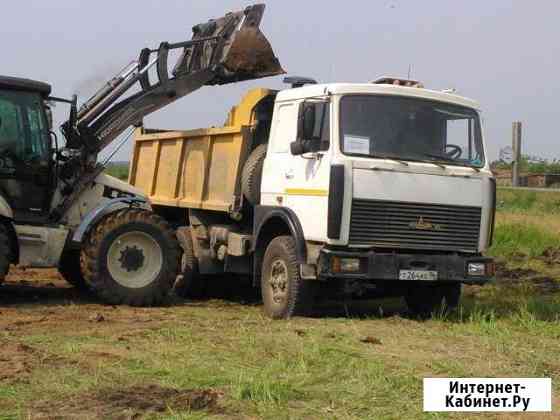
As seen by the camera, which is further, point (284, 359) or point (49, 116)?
point (49, 116)

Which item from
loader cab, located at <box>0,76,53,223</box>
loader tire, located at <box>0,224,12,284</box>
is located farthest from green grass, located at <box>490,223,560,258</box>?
loader tire, located at <box>0,224,12,284</box>

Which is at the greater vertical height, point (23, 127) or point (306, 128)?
point (306, 128)

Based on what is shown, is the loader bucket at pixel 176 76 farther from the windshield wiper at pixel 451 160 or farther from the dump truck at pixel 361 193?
the windshield wiper at pixel 451 160

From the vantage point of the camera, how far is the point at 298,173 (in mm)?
9758

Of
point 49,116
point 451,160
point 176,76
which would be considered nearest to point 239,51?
point 176,76

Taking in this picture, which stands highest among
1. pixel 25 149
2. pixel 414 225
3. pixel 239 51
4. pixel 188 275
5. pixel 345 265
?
pixel 239 51

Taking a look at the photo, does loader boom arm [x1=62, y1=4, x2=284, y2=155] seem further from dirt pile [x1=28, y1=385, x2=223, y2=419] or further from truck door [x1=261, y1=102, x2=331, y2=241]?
dirt pile [x1=28, y1=385, x2=223, y2=419]

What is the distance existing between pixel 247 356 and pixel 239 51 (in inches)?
198

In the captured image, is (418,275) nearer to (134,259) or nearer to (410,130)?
(410,130)

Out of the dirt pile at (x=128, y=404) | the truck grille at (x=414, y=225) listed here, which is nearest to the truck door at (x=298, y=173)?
the truck grille at (x=414, y=225)

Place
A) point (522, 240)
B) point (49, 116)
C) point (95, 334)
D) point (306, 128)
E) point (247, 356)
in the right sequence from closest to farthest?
point (247, 356) < point (95, 334) < point (306, 128) < point (49, 116) < point (522, 240)

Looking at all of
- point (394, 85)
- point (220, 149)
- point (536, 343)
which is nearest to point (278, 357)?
point (536, 343)

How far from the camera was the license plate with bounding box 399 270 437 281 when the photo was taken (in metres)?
9.36

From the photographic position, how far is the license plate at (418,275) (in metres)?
9.36
